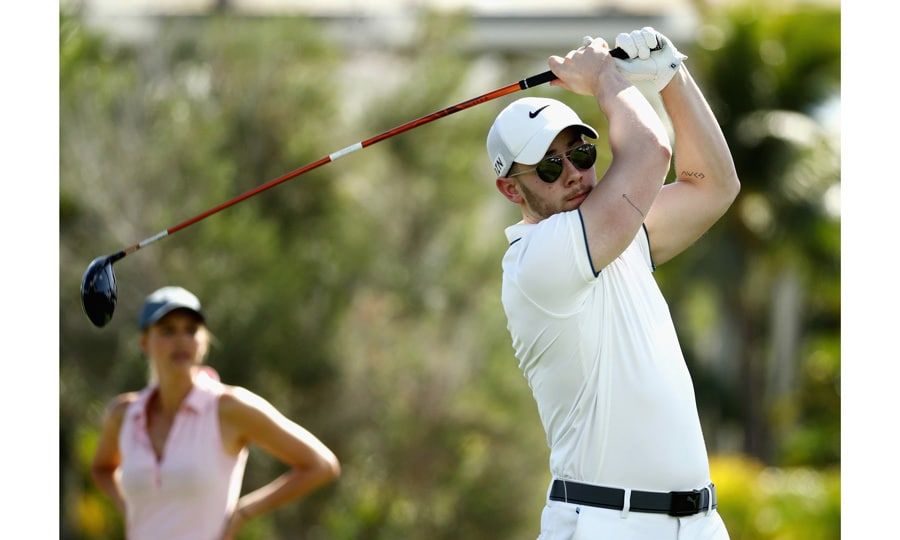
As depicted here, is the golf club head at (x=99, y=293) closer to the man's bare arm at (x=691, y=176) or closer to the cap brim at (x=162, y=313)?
the cap brim at (x=162, y=313)

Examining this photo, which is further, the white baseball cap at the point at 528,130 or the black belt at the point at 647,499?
the white baseball cap at the point at 528,130

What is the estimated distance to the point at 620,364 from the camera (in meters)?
3.64

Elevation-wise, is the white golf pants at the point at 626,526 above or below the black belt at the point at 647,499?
below

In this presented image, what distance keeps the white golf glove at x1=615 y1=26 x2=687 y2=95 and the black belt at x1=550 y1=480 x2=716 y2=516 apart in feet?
3.76

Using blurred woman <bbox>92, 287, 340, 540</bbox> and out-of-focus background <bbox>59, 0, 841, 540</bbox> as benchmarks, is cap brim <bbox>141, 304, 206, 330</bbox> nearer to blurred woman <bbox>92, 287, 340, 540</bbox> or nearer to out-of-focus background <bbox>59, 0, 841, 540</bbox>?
blurred woman <bbox>92, 287, 340, 540</bbox>

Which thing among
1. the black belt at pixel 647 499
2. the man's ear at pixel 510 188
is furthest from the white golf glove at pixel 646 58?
the black belt at pixel 647 499

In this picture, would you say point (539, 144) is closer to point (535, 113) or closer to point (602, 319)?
point (535, 113)

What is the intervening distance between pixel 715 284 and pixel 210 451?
14.7 m

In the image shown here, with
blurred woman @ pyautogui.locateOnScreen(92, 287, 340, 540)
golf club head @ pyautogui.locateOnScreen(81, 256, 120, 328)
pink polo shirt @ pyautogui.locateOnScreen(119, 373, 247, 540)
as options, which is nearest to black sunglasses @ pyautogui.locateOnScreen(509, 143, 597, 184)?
golf club head @ pyautogui.locateOnScreen(81, 256, 120, 328)

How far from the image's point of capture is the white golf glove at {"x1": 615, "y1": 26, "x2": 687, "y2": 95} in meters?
3.84

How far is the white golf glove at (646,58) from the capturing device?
3838 mm

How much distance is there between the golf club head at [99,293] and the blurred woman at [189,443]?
725 mm

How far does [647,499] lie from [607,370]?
1.16 feet
